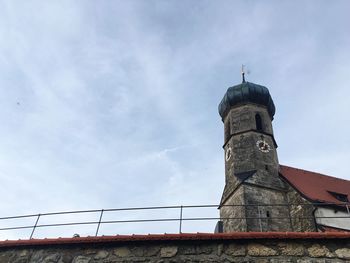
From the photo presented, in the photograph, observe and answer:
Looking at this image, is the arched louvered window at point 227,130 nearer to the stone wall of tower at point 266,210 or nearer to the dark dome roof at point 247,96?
the dark dome roof at point 247,96

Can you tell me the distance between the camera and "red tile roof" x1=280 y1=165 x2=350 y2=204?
18.7 metres

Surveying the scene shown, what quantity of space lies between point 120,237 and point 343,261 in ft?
12.2

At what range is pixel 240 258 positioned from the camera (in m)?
5.82

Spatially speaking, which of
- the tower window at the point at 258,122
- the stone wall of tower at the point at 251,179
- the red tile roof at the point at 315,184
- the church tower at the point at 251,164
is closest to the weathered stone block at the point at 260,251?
the church tower at the point at 251,164

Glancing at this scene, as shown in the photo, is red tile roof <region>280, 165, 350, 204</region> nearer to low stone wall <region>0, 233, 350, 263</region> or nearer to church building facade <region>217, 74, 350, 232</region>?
church building facade <region>217, 74, 350, 232</region>

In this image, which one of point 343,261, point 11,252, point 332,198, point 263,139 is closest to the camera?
point 343,261

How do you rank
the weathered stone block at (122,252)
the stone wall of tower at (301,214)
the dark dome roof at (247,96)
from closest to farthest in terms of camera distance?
the weathered stone block at (122,252), the stone wall of tower at (301,214), the dark dome roof at (247,96)

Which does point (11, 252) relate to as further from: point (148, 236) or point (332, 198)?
point (332, 198)

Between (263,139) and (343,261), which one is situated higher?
(263,139)

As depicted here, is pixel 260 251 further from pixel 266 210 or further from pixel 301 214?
pixel 266 210

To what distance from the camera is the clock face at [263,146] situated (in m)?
21.8

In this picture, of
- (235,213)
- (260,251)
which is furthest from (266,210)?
(260,251)

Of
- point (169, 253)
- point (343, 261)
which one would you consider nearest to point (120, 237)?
point (169, 253)

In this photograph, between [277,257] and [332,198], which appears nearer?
[277,257]
